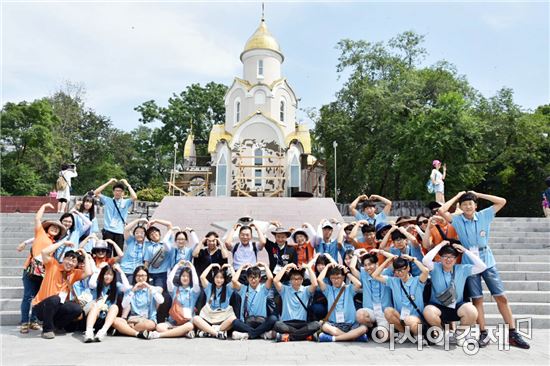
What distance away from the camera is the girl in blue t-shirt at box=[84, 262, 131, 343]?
5.27 metres

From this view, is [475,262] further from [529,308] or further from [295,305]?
[529,308]

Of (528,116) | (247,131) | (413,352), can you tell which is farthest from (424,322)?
(528,116)

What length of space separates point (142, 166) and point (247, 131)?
25150mm

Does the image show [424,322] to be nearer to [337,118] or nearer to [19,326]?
[19,326]

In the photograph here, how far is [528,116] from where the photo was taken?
25.5 m

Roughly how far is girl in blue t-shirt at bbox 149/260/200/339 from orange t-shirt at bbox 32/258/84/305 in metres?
1.24

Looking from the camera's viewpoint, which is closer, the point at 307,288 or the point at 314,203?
the point at 307,288

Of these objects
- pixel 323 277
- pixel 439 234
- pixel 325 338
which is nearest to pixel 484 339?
pixel 439 234

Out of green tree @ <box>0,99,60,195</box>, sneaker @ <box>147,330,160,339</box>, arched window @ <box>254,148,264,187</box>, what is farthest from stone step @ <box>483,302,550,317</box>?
green tree @ <box>0,99,60,195</box>

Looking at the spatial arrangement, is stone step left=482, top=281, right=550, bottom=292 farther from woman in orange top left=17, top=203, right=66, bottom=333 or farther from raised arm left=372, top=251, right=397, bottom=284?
woman in orange top left=17, top=203, right=66, bottom=333

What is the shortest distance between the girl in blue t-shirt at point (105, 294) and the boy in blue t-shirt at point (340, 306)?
8.72ft

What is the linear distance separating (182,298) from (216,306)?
1.54ft

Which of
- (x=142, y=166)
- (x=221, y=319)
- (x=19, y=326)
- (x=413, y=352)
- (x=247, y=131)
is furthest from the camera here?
(x=142, y=166)

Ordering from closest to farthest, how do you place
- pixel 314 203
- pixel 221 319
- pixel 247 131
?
pixel 221 319 < pixel 314 203 < pixel 247 131
